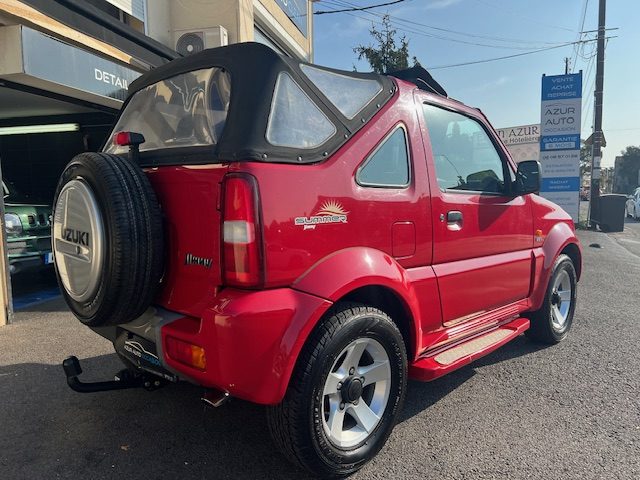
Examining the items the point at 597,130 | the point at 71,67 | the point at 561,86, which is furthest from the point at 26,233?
the point at 597,130

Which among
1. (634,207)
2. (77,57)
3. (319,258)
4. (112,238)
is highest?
(77,57)

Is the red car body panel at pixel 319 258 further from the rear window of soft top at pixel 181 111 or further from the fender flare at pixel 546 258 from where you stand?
the fender flare at pixel 546 258

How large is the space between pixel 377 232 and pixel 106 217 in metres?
1.35

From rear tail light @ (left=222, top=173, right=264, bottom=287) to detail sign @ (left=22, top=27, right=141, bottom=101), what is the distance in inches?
163

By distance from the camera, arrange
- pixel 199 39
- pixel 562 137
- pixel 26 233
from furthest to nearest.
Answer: pixel 562 137 → pixel 199 39 → pixel 26 233

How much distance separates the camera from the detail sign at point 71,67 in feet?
16.5

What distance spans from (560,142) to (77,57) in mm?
13562

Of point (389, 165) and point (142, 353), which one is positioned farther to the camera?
point (389, 165)

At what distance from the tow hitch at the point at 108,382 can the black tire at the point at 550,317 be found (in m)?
3.21

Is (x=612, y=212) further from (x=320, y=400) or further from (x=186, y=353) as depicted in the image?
(x=186, y=353)

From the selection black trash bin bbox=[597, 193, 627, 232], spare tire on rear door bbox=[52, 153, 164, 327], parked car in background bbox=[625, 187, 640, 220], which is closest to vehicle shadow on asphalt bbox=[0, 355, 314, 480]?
spare tire on rear door bbox=[52, 153, 164, 327]

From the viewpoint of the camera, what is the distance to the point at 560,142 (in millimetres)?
14672

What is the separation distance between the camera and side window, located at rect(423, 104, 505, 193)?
320cm

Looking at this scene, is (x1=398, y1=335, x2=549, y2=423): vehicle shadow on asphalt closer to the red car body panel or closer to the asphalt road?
the asphalt road
